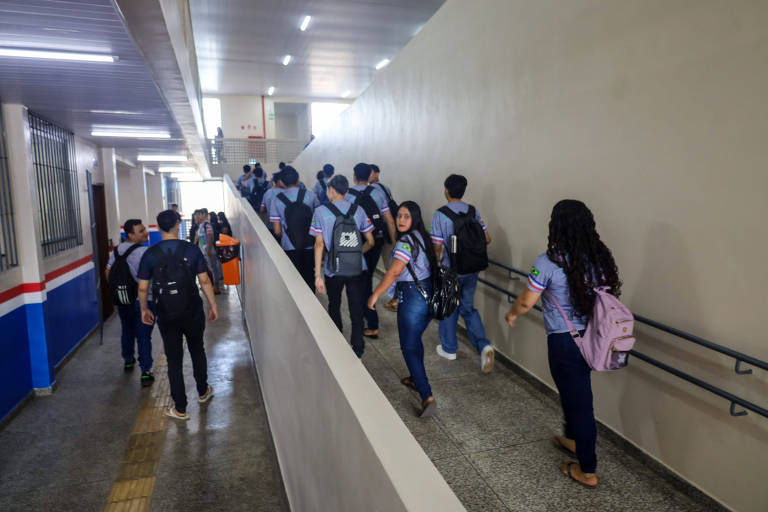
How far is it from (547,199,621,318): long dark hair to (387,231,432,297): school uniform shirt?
98 cm

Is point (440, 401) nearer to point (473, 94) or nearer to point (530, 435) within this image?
point (530, 435)

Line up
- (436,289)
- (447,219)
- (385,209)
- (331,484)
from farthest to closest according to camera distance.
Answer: (385,209), (447,219), (436,289), (331,484)

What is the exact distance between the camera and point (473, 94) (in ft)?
14.4

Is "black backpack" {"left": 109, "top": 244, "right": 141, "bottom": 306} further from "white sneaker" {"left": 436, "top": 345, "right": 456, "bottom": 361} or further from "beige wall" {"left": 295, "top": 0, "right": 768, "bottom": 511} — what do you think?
"beige wall" {"left": 295, "top": 0, "right": 768, "bottom": 511}

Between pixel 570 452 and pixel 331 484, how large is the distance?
1.79m

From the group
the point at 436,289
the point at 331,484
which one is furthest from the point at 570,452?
the point at 331,484

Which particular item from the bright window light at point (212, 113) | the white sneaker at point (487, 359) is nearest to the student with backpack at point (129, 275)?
the white sneaker at point (487, 359)

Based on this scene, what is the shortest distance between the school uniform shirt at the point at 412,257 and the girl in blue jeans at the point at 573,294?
2.49ft

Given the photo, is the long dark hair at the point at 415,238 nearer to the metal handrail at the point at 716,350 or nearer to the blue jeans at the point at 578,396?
the blue jeans at the point at 578,396

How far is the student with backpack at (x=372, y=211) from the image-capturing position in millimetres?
4684

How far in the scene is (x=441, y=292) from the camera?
3.11 m

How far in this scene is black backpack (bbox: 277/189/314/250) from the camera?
4.79m

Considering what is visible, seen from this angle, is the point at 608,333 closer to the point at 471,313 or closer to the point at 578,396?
the point at 578,396

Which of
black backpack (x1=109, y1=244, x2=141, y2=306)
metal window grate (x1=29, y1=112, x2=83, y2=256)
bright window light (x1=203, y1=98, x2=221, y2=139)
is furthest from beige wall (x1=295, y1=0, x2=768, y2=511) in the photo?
bright window light (x1=203, y1=98, x2=221, y2=139)
